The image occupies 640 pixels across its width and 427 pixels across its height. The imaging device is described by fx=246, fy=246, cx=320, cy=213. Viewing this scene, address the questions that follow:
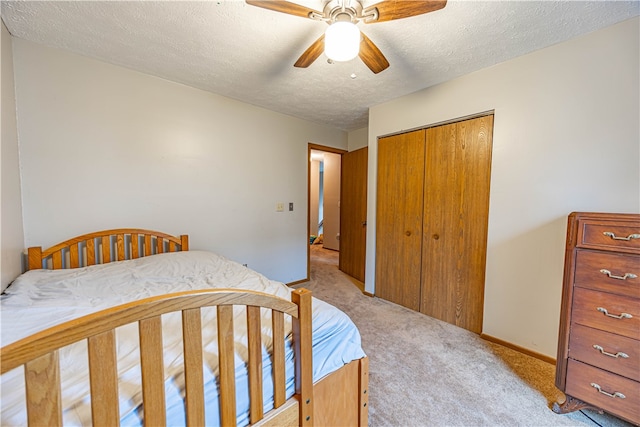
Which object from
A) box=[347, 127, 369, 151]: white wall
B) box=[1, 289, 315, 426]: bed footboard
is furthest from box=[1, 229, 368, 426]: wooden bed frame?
box=[347, 127, 369, 151]: white wall

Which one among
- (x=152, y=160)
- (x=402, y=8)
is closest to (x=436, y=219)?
(x=402, y=8)

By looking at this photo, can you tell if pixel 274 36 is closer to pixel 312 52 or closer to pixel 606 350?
pixel 312 52

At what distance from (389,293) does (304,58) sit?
2.48m

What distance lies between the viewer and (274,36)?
1675mm

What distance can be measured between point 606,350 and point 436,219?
1374mm

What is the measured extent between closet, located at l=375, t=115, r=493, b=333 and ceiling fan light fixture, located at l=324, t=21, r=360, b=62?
59.5 inches

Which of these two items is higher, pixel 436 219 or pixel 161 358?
pixel 436 219

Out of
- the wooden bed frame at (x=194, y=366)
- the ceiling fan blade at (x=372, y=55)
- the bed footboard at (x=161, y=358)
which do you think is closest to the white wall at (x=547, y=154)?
the ceiling fan blade at (x=372, y=55)

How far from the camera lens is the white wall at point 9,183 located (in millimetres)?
1478

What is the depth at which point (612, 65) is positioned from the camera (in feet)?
5.13

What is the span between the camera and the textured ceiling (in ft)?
4.73

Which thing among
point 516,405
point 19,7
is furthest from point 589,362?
point 19,7

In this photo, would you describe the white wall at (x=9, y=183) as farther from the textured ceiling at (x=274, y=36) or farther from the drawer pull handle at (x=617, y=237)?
the drawer pull handle at (x=617, y=237)

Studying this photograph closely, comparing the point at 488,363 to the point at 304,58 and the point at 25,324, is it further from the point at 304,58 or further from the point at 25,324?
the point at 25,324
